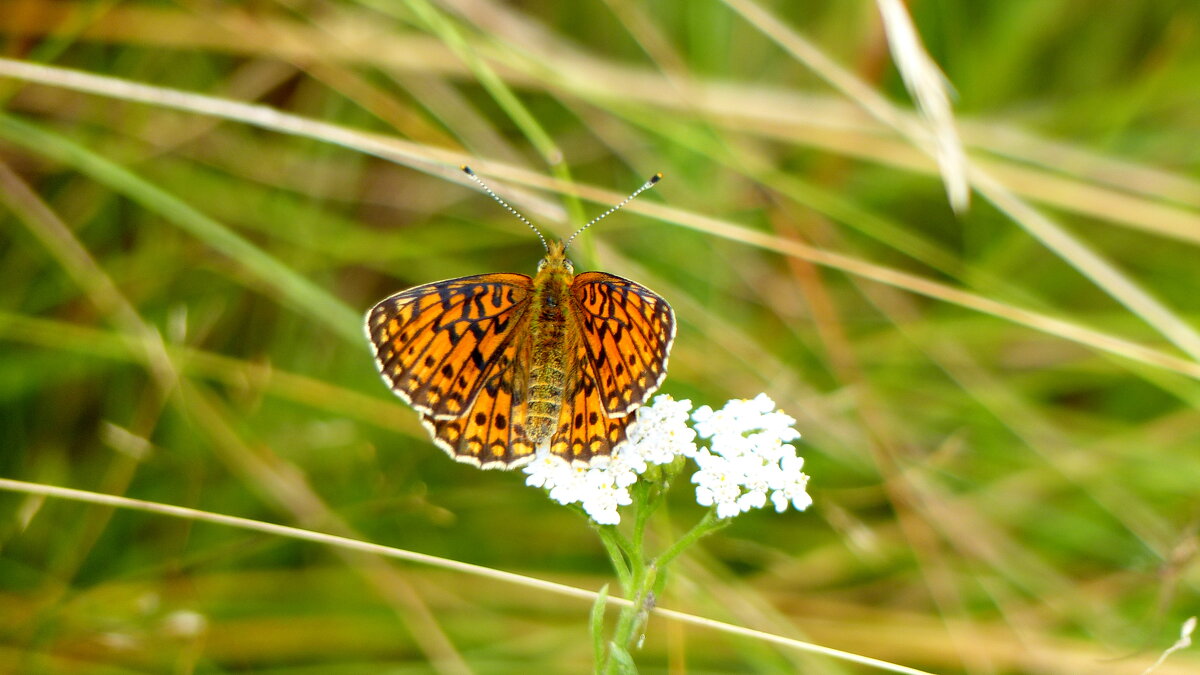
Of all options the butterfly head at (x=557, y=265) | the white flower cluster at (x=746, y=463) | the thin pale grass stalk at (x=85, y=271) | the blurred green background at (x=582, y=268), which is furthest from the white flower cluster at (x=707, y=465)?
the thin pale grass stalk at (x=85, y=271)

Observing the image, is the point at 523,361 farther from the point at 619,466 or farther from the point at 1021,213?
the point at 1021,213

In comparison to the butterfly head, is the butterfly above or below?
below

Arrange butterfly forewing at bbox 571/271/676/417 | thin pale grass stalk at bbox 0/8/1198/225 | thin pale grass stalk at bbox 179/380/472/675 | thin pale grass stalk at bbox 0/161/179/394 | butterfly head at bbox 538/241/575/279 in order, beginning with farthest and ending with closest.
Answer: thin pale grass stalk at bbox 0/8/1198/225
thin pale grass stalk at bbox 0/161/179/394
thin pale grass stalk at bbox 179/380/472/675
butterfly head at bbox 538/241/575/279
butterfly forewing at bbox 571/271/676/417

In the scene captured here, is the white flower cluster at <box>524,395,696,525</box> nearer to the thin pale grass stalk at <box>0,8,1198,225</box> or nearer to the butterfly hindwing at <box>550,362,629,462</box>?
the butterfly hindwing at <box>550,362,629,462</box>

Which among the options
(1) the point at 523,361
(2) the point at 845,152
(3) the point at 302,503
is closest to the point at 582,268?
(2) the point at 845,152

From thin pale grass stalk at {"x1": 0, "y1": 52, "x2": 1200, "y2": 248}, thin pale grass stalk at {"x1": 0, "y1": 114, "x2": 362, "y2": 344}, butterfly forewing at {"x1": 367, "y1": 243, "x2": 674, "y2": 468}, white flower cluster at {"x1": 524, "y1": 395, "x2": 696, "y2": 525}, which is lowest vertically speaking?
white flower cluster at {"x1": 524, "y1": 395, "x2": 696, "y2": 525}

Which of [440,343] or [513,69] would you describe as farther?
[513,69]

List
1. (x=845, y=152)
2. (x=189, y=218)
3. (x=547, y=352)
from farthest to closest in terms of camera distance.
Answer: (x=845, y=152)
(x=189, y=218)
(x=547, y=352)

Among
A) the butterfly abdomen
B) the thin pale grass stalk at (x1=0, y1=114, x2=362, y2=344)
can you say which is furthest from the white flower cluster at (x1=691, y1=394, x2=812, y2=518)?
the thin pale grass stalk at (x1=0, y1=114, x2=362, y2=344)

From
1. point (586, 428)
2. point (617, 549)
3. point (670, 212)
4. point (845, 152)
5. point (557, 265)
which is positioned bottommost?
point (617, 549)

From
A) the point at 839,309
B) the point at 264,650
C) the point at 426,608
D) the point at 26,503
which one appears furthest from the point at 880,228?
the point at 26,503
